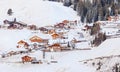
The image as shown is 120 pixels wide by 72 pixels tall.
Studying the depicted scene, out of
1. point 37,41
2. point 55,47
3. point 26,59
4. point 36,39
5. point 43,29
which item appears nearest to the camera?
point 26,59

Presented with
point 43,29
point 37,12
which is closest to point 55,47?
point 43,29

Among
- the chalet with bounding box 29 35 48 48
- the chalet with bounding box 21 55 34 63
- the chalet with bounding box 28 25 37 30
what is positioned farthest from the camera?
the chalet with bounding box 28 25 37 30

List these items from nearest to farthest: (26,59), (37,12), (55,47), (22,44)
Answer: (26,59)
(55,47)
(22,44)
(37,12)

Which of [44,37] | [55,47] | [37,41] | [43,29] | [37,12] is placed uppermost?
[37,12]

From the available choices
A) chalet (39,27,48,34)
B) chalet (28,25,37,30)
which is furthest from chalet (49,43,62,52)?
chalet (28,25,37,30)

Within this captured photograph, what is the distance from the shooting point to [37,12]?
178125 mm

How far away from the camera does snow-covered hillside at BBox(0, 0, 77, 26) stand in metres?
172

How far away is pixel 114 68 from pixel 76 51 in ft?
76.8

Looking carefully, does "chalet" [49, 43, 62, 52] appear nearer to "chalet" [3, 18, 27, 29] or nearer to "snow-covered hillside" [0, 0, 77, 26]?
"chalet" [3, 18, 27, 29]

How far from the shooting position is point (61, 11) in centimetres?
17962

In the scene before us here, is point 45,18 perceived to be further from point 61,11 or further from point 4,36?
point 4,36

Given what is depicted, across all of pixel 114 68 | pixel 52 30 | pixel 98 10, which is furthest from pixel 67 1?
pixel 114 68

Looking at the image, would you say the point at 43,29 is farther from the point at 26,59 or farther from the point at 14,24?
the point at 26,59

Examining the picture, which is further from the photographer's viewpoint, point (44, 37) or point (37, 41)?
point (44, 37)
